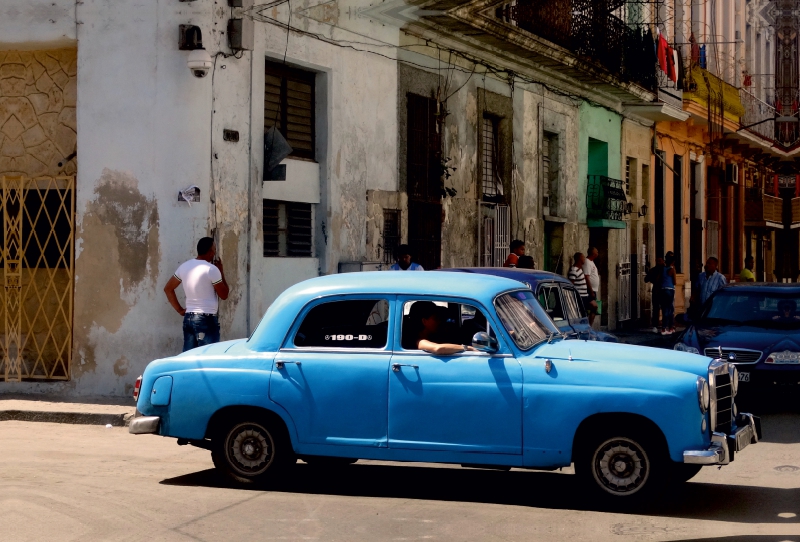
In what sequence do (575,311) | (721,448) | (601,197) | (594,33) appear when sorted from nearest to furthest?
(721,448), (575,311), (594,33), (601,197)

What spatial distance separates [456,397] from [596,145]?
1954cm

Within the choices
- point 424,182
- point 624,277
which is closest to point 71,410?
point 424,182

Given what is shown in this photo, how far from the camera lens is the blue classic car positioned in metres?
7.79

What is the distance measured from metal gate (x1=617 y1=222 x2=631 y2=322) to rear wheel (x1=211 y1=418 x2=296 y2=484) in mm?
19402

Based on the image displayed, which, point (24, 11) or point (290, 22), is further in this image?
point (290, 22)

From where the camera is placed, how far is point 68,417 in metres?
12.4

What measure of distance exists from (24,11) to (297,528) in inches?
352

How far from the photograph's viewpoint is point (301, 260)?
51.3 feet

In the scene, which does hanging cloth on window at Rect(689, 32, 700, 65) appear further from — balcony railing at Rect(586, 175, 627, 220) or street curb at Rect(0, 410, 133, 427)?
street curb at Rect(0, 410, 133, 427)

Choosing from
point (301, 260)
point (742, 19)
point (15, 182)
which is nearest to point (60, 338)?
point (15, 182)

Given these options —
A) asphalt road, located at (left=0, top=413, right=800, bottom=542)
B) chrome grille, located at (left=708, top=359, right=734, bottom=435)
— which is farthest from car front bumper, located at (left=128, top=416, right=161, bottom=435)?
chrome grille, located at (left=708, top=359, right=734, bottom=435)

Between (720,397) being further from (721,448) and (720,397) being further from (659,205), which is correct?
(659,205)

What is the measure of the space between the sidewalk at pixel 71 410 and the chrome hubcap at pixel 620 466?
5.63 metres

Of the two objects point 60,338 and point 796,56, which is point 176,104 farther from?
point 796,56
